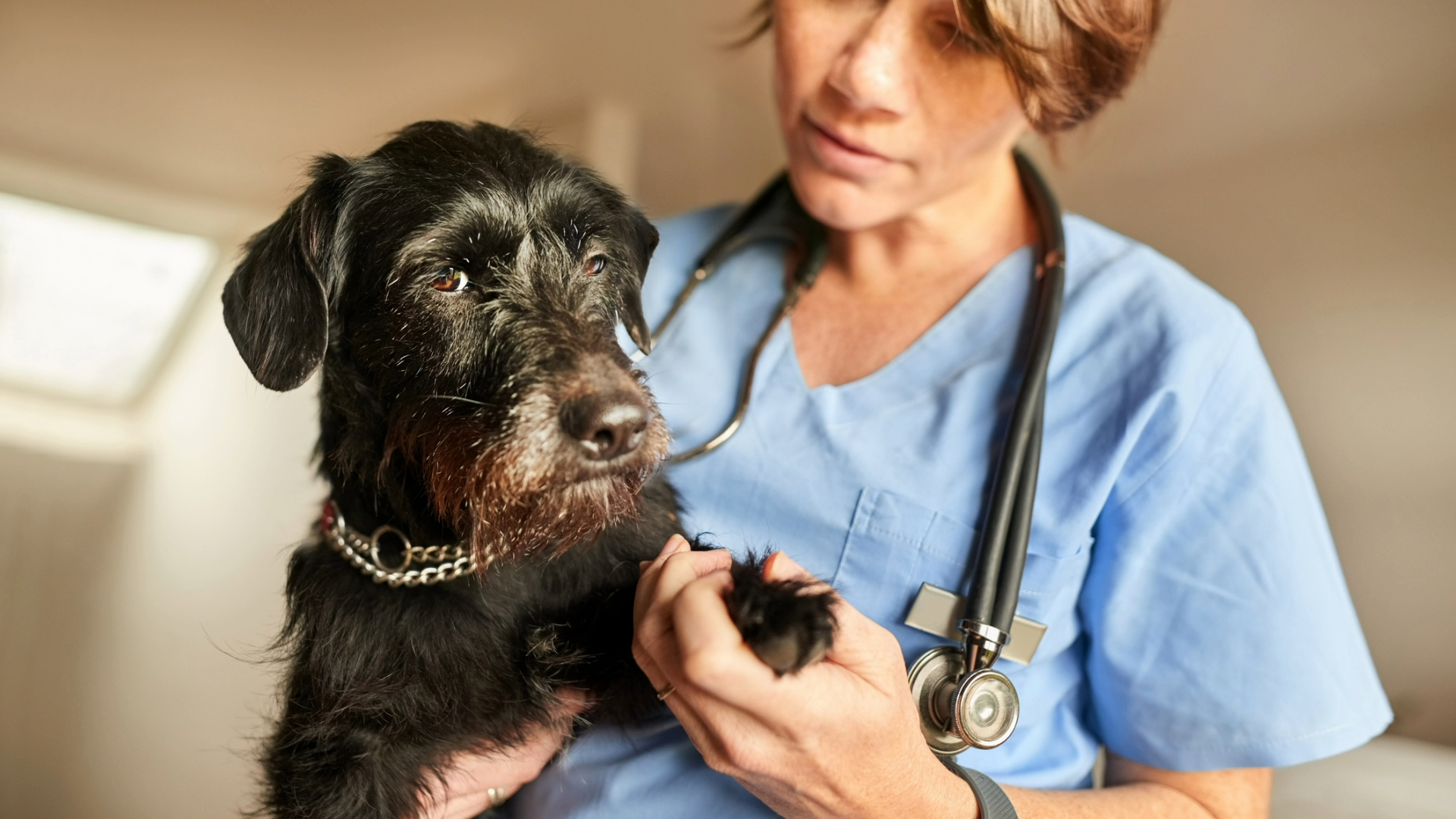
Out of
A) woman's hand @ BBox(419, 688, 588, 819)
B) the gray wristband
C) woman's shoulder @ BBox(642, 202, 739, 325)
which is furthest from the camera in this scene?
woman's shoulder @ BBox(642, 202, 739, 325)

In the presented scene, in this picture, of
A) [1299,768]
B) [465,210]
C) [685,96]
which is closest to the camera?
[465,210]

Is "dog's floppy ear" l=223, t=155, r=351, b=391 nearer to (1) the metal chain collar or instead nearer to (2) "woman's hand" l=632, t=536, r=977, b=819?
(1) the metal chain collar

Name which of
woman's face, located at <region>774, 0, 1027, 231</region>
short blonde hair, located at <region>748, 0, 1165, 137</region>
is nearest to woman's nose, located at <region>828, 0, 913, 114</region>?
woman's face, located at <region>774, 0, 1027, 231</region>

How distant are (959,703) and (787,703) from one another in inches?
14.9

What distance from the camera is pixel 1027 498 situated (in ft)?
4.34

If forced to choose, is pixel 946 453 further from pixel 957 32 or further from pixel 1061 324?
pixel 957 32

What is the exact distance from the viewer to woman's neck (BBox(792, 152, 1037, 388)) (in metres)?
1.70

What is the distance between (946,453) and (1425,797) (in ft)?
3.65

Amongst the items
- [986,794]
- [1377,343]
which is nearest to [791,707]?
[986,794]

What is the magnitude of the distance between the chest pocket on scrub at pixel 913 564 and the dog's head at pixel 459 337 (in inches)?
17.6

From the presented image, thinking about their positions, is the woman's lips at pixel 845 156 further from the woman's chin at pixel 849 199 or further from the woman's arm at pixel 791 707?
the woman's arm at pixel 791 707

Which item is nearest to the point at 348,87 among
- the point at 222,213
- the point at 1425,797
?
the point at 222,213

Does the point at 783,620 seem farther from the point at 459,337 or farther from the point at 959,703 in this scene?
the point at 459,337

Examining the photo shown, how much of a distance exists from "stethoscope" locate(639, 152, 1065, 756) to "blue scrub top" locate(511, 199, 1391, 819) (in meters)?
0.08
